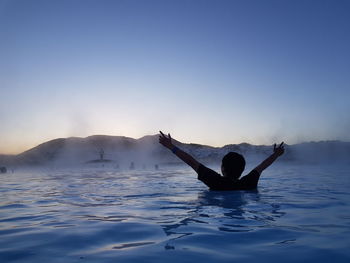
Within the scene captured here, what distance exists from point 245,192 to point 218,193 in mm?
739

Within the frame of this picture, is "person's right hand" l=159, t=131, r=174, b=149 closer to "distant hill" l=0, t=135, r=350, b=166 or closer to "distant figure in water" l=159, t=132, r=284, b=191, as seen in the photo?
"distant figure in water" l=159, t=132, r=284, b=191

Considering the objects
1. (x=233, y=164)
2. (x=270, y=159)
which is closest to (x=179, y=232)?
(x=233, y=164)

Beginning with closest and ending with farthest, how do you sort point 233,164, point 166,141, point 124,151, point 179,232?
point 179,232 < point 166,141 < point 233,164 < point 124,151

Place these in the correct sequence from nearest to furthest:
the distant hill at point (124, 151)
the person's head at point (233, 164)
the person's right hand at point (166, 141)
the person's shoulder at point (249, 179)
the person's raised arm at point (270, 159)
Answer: the person's right hand at point (166, 141) → the person's head at point (233, 164) → the person's shoulder at point (249, 179) → the person's raised arm at point (270, 159) → the distant hill at point (124, 151)

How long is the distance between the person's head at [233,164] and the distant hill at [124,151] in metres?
70.5

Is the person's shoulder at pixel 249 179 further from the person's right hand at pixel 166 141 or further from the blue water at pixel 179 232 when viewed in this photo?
the person's right hand at pixel 166 141

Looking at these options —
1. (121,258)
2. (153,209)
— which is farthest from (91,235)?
(153,209)

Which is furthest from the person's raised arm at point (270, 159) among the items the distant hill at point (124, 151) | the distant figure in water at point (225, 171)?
the distant hill at point (124, 151)

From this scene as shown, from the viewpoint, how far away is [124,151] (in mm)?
109375

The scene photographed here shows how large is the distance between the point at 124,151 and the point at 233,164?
4110 inches

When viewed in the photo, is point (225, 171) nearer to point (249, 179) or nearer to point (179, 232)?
point (249, 179)

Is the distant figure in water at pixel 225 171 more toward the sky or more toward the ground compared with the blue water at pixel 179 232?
more toward the sky

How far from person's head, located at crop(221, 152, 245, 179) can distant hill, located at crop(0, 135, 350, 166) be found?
231 feet

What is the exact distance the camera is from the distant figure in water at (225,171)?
6.70m
